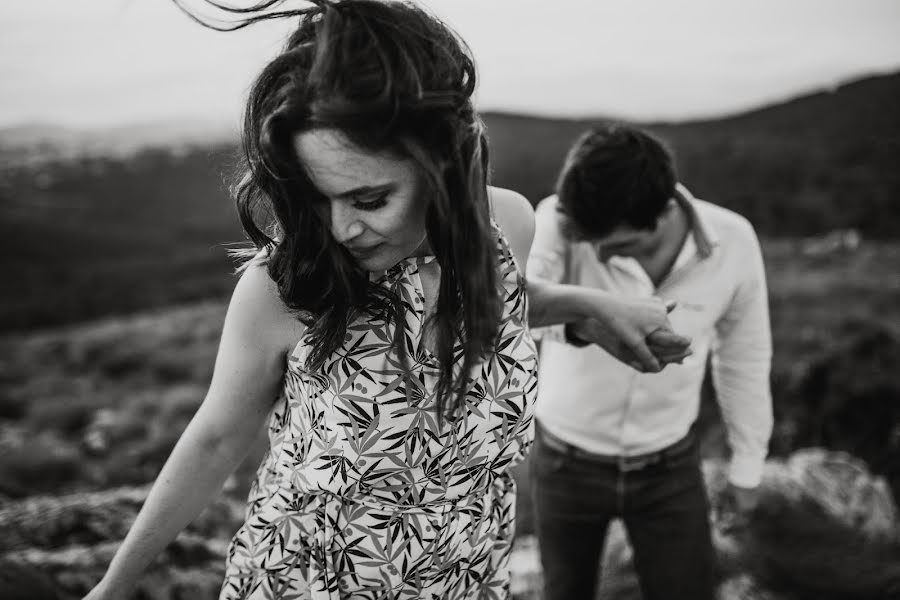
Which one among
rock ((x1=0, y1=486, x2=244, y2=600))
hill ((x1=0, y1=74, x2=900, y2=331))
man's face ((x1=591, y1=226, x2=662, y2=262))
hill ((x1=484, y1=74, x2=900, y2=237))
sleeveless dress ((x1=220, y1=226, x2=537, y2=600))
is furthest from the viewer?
hill ((x1=0, y1=74, x2=900, y2=331))

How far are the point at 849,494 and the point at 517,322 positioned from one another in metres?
3.28

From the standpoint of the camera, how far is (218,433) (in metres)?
1.32

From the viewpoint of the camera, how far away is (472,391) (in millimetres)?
1347

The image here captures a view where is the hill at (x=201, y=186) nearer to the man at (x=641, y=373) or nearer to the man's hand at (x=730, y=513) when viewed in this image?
the man at (x=641, y=373)

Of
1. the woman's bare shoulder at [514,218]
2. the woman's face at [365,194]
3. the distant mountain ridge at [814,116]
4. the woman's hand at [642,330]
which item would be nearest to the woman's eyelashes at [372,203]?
the woman's face at [365,194]

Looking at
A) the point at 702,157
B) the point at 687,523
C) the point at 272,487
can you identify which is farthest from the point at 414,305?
the point at 702,157

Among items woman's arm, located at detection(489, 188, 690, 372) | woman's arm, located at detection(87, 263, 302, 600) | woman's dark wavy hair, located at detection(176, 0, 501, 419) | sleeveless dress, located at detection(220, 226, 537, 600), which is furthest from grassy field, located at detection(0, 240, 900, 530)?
woman's dark wavy hair, located at detection(176, 0, 501, 419)

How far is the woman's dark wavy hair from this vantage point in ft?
3.43

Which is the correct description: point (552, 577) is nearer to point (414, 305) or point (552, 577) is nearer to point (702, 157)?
point (414, 305)

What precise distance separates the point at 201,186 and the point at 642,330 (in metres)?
34.8

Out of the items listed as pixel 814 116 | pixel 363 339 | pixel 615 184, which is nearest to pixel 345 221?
pixel 363 339

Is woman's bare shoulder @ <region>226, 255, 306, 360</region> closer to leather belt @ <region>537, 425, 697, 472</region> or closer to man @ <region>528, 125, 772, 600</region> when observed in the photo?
man @ <region>528, 125, 772, 600</region>

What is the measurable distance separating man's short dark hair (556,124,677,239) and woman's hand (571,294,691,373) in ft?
2.01

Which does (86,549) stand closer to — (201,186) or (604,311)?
(604,311)
